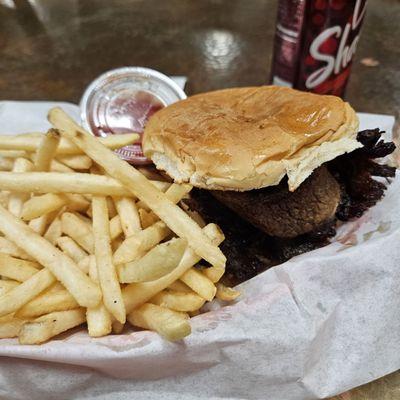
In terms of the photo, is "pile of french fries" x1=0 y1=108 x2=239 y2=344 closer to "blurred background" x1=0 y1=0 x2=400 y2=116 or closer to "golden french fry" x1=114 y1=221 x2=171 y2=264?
"golden french fry" x1=114 y1=221 x2=171 y2=264

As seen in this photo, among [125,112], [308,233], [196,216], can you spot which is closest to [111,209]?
[196,216]

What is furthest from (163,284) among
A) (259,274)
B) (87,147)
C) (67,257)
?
(87,147)

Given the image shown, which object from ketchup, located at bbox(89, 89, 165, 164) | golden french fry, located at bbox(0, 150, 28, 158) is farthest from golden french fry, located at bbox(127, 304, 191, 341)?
ketchup, located at bbox(89, 89, 165, 164)

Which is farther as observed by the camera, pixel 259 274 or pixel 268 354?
pixel 259 274

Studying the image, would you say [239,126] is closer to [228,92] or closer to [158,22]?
[228,92]

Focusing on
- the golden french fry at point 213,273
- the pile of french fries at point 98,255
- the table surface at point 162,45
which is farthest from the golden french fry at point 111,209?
the table surface at point 162,45

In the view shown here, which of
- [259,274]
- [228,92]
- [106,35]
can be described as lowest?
[106,35]

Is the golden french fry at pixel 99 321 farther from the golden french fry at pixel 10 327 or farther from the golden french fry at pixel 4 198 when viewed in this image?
the golden french fry at pixel 4 198
